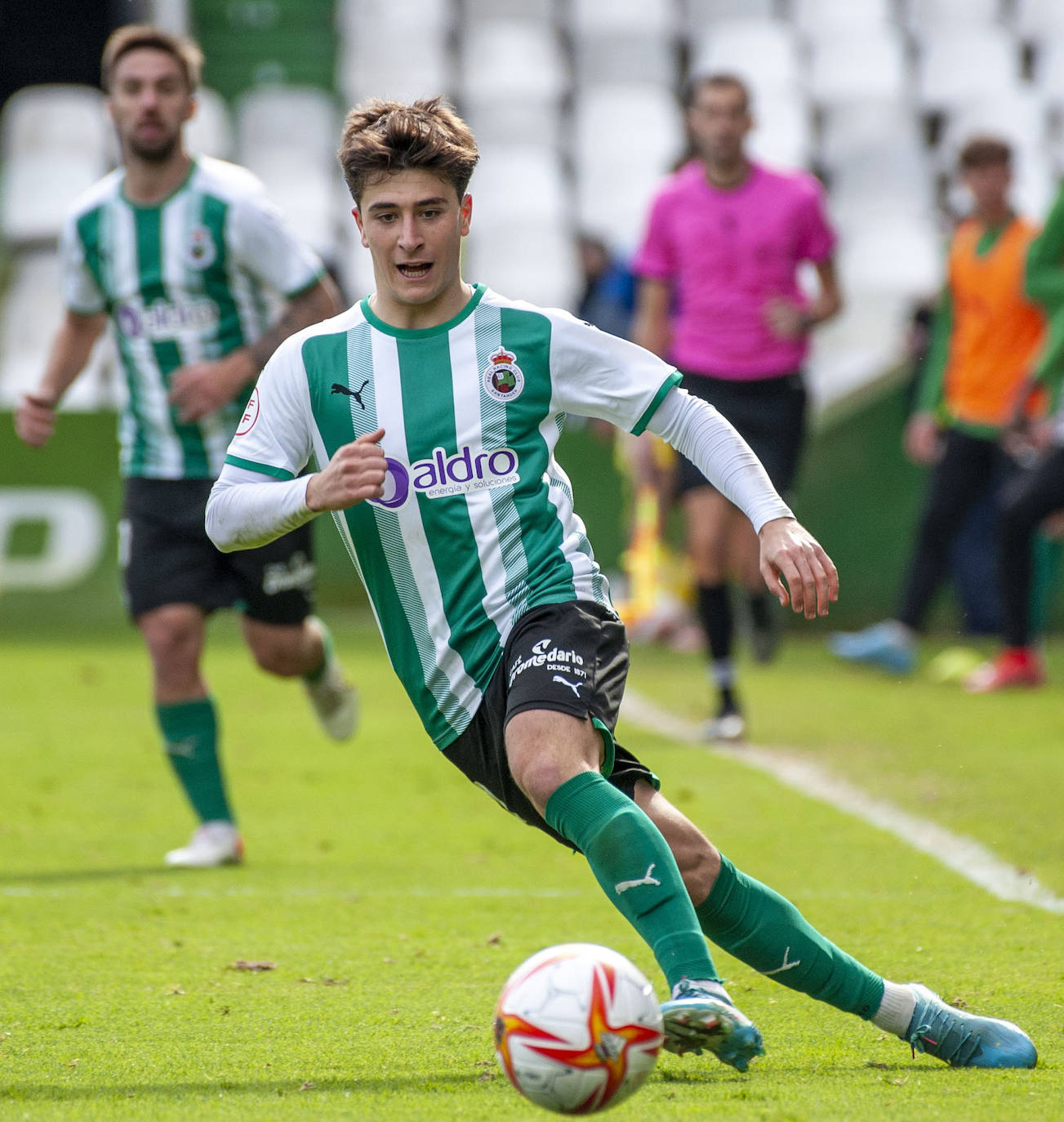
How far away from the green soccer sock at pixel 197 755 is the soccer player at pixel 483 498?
191 cm

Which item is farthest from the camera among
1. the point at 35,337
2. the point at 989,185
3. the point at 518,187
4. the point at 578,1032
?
the point at 518,187

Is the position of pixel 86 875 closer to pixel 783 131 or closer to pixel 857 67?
pixel 783 131

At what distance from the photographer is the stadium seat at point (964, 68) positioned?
2139 cm

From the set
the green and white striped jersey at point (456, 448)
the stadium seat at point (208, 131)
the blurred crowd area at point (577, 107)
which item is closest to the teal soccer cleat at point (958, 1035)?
the green and white striped jersey at point (456, 448)

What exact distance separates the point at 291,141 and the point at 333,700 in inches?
629

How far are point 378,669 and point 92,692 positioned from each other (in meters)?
1.55

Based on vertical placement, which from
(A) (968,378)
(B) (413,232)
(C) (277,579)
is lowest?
(C) (277,579)

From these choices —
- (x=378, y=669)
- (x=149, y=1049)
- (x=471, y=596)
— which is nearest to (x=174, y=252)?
(x=471, y=596)

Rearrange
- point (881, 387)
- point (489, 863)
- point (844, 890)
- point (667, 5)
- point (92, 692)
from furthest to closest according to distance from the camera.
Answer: point (667, 5)
point (881, 387)
point (92, 692)
point (489, 863)
point (844, 890)

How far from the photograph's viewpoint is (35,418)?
5254 millimetres

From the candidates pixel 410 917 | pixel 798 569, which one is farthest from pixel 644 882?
pixel 410 917

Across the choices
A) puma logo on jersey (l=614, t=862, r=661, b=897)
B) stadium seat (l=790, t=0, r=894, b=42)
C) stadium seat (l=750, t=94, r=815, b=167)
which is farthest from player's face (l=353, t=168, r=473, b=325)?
stadium seat (l=790, t=0, r=894, b=42)

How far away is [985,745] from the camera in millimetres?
6898

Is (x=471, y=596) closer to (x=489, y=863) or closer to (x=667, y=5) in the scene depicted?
(x=489, y=863)
